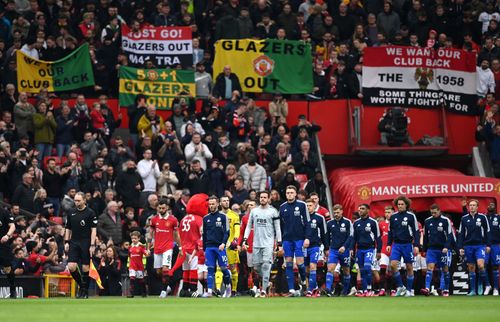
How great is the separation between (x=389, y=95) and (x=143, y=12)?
756cm

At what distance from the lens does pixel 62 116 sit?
37.1m

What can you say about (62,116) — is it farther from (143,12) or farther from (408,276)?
(408,276)

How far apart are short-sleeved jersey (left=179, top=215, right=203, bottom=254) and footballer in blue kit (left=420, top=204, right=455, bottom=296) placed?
5.14 metres

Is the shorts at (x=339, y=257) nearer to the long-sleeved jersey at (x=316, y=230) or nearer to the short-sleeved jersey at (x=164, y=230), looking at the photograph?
the long-sleeved jersey at (x=316, y=230)

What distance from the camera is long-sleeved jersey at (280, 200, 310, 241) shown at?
30016mm

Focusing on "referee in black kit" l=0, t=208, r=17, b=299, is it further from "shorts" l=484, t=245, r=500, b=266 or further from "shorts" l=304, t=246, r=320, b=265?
"shorts" l=484, t=245, r=500, b=266

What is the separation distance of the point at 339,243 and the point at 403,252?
5.03ft

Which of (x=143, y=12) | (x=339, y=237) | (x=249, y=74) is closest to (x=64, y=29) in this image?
(x=143, y=12)

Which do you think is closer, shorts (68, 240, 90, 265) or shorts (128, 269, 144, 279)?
shorts (68, 240, 90, 265)

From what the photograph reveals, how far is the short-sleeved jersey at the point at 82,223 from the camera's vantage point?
93.2ft

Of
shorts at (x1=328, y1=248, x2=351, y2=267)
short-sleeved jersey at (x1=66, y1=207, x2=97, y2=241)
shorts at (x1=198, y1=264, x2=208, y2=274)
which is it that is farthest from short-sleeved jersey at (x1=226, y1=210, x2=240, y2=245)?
short-sleeved jersey at (x1=66, y1=207, x2=97, y2=241)

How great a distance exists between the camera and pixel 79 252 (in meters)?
28.4

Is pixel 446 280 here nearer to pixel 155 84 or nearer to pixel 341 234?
pixel 341 234

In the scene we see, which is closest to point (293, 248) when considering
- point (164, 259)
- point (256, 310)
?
point (164, 259)
